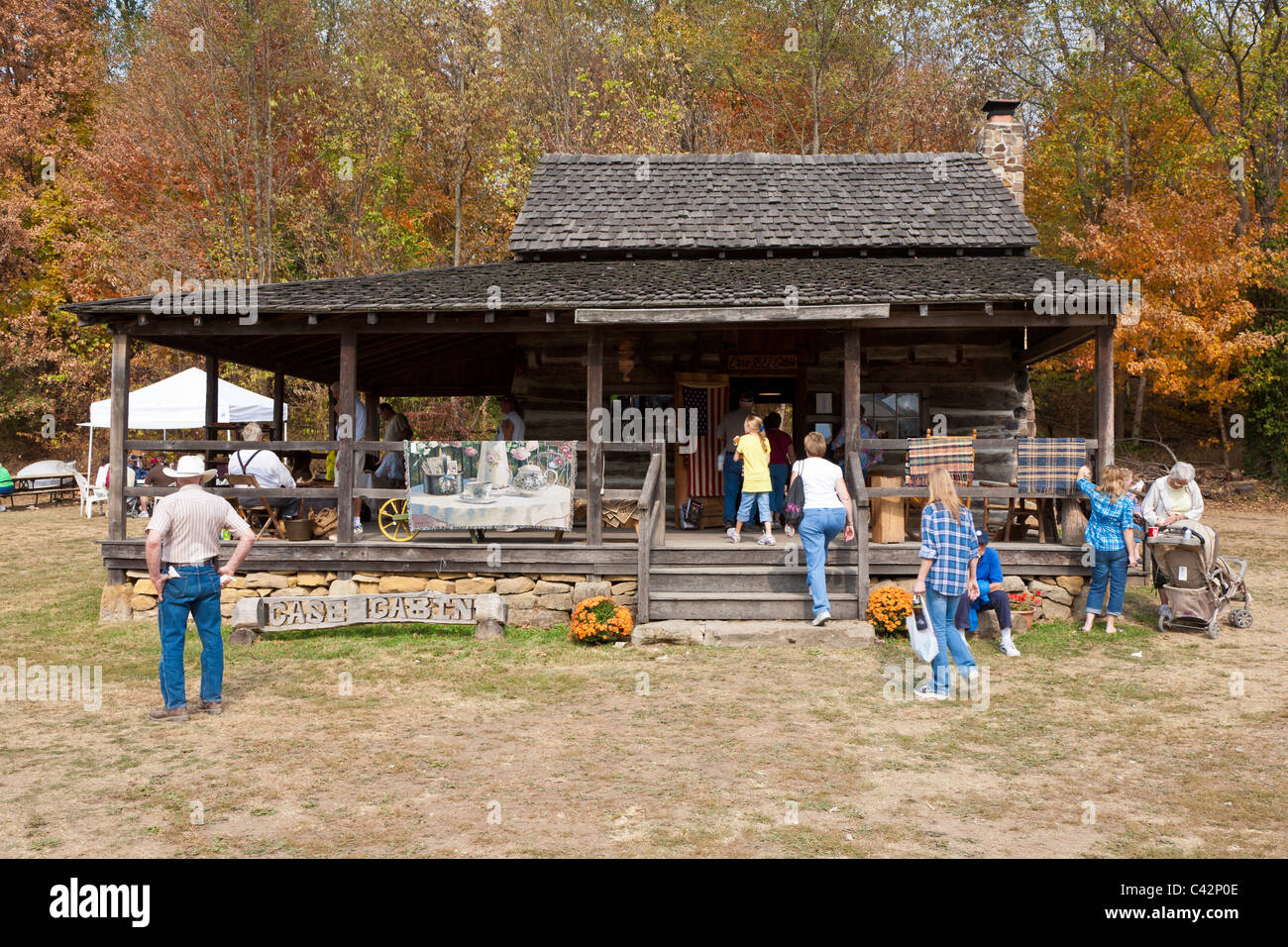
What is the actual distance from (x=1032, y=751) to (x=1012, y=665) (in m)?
2.32

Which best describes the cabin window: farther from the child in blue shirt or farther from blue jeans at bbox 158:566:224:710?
blue jeans at bbox 158:566:224:710

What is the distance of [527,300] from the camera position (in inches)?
391

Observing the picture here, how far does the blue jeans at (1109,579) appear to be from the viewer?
9.34m

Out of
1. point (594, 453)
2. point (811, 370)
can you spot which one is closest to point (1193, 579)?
point (811, 370)

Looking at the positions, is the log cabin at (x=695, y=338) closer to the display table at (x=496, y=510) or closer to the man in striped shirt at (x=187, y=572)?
the display table at (x=496, y=510)

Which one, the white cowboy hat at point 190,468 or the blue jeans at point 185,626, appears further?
the white cowboy hat at point 190,468

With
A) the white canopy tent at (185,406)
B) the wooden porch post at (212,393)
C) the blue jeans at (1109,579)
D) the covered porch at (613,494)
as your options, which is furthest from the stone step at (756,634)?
the white canopy tent at (185,406)

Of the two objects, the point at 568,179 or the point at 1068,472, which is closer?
the point at 1068,472

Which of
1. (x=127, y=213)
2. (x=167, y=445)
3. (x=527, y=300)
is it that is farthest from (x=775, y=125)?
(x=167, y=445)

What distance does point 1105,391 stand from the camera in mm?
9938

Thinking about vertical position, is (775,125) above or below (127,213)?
above

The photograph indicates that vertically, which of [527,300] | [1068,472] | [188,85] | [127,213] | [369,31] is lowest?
[1068,472]
